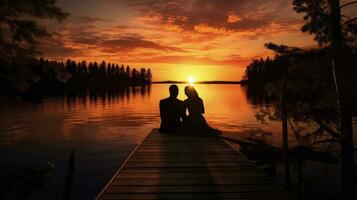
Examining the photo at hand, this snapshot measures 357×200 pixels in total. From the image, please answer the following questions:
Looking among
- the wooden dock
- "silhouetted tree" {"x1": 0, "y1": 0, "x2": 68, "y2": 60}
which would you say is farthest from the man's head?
"silhouetted tree" {"x1": 0, "y1": 0, "x2": 68, "y2": 60}

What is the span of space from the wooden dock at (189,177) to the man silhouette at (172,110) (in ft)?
8.95

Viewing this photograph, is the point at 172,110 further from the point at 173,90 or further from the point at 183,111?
the point at 173,90

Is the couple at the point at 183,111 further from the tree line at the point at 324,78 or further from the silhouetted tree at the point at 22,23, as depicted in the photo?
the silhouetted tree at the point at 22,23

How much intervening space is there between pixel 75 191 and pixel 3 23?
1072 cm

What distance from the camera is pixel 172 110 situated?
578 inches

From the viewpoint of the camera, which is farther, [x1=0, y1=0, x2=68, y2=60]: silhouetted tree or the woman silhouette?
the woman silhouette

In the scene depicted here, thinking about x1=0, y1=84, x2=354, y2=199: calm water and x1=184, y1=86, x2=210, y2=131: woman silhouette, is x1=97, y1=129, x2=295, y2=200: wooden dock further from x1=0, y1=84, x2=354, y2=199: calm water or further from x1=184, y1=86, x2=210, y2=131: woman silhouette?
x1=0, y1=84, x2=354, y2=199: calm water

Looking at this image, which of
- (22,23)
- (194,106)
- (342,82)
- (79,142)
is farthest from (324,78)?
(79,142)

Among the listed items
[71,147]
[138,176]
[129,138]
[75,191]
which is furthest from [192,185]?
[129,138]

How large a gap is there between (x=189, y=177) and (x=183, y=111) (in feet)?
22.8

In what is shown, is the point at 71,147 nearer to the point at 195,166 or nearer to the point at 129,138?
the point at 129,138

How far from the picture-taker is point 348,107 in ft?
30.2

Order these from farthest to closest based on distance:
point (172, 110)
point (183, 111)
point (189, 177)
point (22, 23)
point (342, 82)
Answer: point (183, 111)
point (172, 110)
point (342, 82)
point (189, 177)
point (22, 23)

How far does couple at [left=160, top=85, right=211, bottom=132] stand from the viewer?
14.6 m
